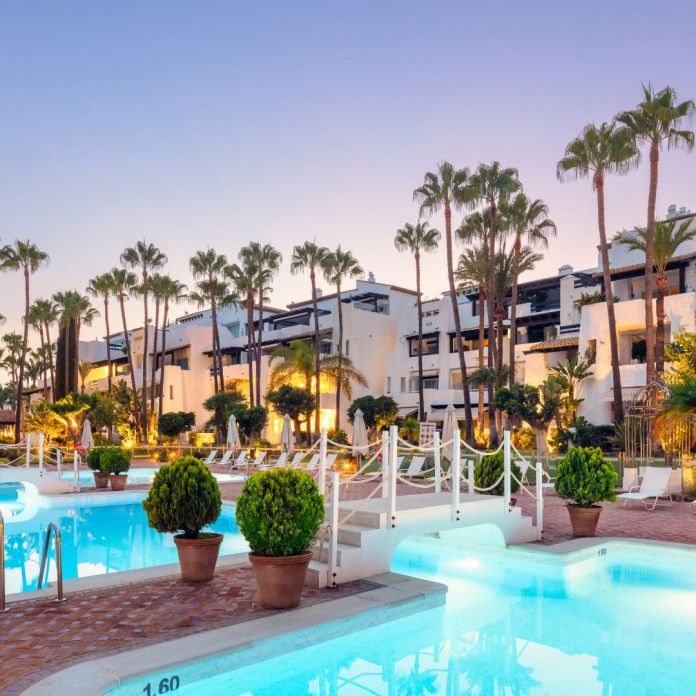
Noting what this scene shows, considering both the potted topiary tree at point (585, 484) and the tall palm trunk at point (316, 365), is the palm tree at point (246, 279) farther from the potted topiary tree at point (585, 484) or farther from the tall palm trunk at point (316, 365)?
the potted topiary tree at point (585, 484)

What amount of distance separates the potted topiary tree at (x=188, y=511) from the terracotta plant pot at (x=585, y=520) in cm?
617

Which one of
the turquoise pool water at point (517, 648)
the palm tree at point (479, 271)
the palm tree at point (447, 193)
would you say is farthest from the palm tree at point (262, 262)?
the turquoise pool water at point (517, 648)

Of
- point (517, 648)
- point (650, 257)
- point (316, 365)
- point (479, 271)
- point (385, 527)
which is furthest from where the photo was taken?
point (316, 365)

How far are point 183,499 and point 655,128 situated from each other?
25.1 m

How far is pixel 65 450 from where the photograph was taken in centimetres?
3150

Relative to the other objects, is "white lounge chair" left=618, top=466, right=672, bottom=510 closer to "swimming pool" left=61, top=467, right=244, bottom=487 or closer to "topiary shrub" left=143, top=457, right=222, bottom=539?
"topiary shrub" left=143, top=457, right=222, bottom=539

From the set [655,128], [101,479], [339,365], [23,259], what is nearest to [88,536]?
[101,479]

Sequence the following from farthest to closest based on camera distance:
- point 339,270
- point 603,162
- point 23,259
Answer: point 23,259 < point 339,270 < point 603,162

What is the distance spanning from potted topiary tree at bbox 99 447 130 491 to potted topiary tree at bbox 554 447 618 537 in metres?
14.0

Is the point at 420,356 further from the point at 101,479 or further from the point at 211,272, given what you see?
the point at 101,479

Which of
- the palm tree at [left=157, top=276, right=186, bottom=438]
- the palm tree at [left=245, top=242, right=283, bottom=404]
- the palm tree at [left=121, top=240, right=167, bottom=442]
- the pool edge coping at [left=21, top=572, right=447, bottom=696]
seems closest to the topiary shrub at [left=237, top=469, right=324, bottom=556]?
the pool edge coping at [left=21, top=572, right=447, bottom=696]

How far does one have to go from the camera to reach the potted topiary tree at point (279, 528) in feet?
21.1

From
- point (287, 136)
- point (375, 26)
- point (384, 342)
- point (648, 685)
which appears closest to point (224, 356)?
point (384, 342)

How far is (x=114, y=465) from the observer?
20.1 metres
